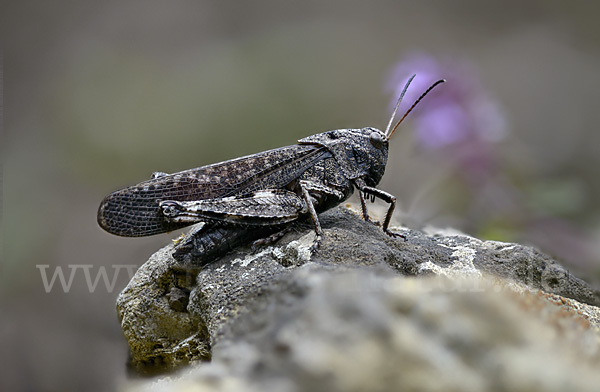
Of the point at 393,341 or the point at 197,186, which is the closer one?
the point at 393,341

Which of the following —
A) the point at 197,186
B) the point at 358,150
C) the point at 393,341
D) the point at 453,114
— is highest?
the point at 453,114

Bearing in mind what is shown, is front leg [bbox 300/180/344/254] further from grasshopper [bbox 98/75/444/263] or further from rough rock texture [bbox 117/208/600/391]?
rough rock texture [bbox 117/208/600/391]

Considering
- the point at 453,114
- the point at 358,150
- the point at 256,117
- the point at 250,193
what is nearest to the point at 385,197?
the point at 358,150

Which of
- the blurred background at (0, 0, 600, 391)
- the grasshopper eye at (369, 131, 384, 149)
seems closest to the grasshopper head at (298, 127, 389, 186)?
the grasshopper eye at (369, 131, 384, 149)

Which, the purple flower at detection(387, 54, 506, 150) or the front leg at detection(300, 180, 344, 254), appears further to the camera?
the purple flower at detection(387, 54, 506, 150)

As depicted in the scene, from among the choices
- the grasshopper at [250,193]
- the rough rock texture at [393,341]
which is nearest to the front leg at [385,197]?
the grasshopper at [250,193]

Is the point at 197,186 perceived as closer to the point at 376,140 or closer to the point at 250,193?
the point at 250,193

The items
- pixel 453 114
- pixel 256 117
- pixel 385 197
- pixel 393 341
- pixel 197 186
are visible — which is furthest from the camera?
pixel 256 117
